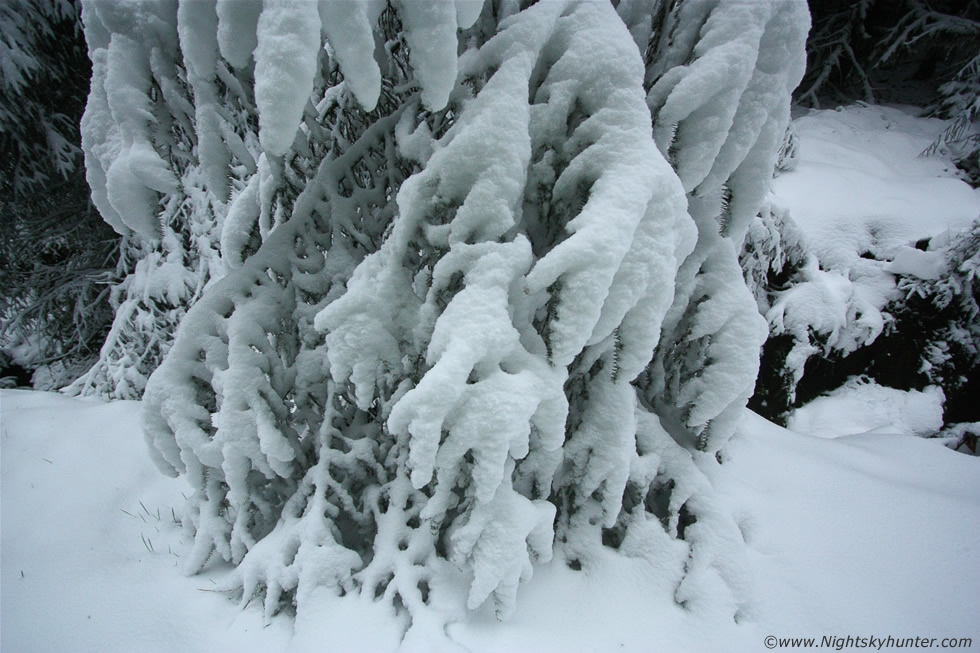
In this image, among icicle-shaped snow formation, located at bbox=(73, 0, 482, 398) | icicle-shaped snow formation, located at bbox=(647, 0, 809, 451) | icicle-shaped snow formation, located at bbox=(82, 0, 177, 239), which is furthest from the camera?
icicle-shaped snow formation, located at bbox=(647, 0, 809, 451)

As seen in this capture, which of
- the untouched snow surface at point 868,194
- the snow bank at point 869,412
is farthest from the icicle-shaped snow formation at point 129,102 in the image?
the untouched snow surface at point 868,194

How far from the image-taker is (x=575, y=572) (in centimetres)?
205

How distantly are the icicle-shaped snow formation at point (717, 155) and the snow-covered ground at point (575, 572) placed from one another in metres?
0.59

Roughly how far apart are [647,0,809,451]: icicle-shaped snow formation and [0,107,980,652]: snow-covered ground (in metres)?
0.59

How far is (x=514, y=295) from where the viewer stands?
5.51 feet

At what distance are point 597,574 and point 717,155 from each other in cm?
177

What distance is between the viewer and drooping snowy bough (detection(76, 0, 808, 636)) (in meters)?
→ 1.51

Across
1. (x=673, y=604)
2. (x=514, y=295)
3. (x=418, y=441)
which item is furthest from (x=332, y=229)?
(x=673, y=604)

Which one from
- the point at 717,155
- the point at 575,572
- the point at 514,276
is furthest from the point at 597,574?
the point at 717,155

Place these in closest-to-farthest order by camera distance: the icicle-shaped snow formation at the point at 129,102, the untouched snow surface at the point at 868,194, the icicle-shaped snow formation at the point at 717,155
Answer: the icicle-shaped snow formation at the point at 129,102 < the icicle-shaped snow formation at the point at 717,155 < the untouched snow surface at the point at 868,194

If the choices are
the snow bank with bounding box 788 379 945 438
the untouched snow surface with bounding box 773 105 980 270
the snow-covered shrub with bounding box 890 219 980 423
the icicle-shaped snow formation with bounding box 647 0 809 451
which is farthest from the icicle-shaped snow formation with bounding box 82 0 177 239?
the snow-covered shrub with bounding box 890 219 980 423

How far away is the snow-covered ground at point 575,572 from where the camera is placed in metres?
1.78

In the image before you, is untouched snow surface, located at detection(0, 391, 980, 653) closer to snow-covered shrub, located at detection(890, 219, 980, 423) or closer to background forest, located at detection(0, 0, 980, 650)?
background forest, located at detection(0, 0, 980, 650)

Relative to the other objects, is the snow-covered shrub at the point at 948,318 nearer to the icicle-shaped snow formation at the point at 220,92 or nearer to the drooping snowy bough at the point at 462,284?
the drooping snowy bough at the point at 462,284
